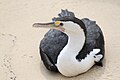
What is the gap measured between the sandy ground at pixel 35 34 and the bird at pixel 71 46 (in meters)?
0.10

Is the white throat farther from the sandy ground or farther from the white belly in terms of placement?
the sandy ground

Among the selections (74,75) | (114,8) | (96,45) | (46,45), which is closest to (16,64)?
(46,45)

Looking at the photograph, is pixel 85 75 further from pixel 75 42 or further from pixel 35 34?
pixel 35 34

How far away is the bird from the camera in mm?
1986

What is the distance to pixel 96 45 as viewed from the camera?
2.14 meters

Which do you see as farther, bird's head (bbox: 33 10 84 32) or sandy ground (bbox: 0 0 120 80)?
sandy ground (bbox: 0 0 120 80)

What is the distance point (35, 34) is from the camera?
2.61 metres

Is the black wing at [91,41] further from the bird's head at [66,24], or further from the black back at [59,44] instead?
the bird's head at [66,24]

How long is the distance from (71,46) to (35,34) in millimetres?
627

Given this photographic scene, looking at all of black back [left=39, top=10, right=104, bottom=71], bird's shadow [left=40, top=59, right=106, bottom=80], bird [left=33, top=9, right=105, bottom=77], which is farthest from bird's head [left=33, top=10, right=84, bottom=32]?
bird's shadow [left=40, top=59, right=106, bottom=80]

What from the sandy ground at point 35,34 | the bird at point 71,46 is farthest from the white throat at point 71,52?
the sandy ground at point 35,34

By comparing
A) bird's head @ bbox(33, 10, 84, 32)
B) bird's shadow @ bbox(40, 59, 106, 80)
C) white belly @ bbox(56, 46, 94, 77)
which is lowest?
bird's shadow @ bbox(40, 59, 106, 80)

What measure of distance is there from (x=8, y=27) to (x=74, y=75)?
3.02 feet

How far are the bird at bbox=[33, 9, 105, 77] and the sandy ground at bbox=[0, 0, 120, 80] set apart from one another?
0.32 feet
